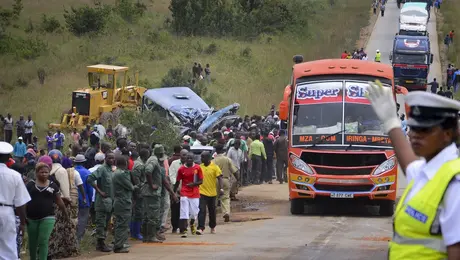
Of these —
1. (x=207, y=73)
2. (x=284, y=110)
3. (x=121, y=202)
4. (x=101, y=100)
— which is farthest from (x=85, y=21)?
(x=121, y=202)

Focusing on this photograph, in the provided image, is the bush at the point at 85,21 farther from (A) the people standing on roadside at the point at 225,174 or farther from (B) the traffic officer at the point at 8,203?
(B) the traffic officer at the point at 8,203

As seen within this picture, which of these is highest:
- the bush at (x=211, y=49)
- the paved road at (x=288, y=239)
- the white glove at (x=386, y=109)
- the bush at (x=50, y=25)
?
the bush at (x=50, y=25)

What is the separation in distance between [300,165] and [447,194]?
51.5 feet

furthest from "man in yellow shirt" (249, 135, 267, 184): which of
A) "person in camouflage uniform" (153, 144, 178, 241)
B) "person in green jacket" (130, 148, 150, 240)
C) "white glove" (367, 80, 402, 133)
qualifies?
"white glove" (367, 80, 402, 133)

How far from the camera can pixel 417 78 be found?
50750 mm

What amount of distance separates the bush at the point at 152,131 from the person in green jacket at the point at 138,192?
25.4 feet

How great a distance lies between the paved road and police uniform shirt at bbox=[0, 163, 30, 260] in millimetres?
4566

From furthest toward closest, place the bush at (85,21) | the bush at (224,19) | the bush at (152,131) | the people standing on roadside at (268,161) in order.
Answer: the bush at (224,19) < the bush at (85,21) < the people standing on roadside at (268,161) < the bush at (152,131)

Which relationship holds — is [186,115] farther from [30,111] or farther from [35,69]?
[35,69]

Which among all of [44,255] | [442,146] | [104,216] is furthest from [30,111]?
[442,146]

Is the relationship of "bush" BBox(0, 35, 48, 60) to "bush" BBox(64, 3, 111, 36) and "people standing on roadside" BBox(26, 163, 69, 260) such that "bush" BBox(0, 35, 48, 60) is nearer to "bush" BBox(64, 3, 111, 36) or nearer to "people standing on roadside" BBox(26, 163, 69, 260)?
"bush" BBox(64, 3, 111, 36)

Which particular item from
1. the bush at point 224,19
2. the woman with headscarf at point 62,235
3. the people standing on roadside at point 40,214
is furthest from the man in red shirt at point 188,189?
the bush at point 224,19

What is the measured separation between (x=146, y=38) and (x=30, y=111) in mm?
18860

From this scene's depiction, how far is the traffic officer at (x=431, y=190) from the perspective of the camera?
393 centimetres
